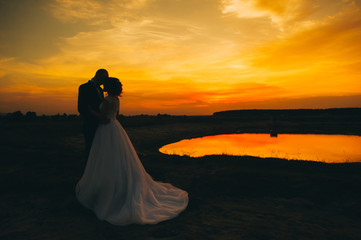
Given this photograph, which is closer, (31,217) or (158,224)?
(158,224)

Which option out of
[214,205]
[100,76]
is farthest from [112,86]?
[214,205]

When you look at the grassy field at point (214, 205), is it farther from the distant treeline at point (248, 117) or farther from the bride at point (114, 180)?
the distant treeline at point (248, 117)

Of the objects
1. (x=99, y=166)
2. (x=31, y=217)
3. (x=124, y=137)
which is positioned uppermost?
(x=124, y=137)

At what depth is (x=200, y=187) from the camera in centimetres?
770

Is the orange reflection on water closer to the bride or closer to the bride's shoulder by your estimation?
the bride

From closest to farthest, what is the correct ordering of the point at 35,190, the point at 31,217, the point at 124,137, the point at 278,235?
1. the point at 278,235
2. the point at 31,217
3. the point at 124,137
4. the point at 35,190

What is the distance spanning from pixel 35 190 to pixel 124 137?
12.5ft

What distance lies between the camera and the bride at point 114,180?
5.21 m

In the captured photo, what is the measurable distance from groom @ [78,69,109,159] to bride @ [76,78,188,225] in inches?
28.4

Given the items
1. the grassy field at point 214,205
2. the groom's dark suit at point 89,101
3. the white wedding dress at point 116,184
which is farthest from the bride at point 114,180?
the groom's dark suit at point 89,101

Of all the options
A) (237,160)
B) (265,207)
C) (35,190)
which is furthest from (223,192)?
(35,190)

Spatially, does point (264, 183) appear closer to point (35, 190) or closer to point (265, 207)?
point (265, 207)

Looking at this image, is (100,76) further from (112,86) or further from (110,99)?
(110,99)

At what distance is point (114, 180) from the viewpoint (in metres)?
5.39
